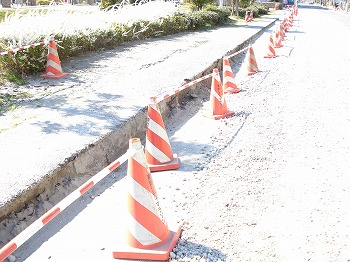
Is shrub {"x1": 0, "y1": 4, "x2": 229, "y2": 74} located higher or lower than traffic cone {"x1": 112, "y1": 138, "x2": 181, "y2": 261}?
higher

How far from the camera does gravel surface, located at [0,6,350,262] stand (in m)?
3.48

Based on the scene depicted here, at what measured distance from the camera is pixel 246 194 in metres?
4.31

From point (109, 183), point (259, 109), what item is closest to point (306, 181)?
point (109, 183)

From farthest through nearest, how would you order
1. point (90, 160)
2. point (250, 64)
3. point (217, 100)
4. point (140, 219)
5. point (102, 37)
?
1. point (102, 37)
2. point (250, 64)
3. point (217, 100)
4. point (90, 160)
5. point (140, 219)

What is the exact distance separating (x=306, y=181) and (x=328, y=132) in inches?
74.1

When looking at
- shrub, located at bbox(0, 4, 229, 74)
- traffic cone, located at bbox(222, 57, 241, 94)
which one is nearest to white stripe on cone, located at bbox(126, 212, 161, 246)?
traffic cone, located at bbox(222, 57, 241, 94)

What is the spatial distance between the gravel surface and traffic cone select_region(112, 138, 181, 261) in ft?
0.55

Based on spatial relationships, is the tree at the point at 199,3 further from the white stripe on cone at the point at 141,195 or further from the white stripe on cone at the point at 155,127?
the white stripe on cone at the point at 141,195

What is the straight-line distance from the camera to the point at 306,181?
15.0 ft

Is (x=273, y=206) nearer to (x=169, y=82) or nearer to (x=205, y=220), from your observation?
(x=205, y=220)

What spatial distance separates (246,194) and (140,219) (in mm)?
1473

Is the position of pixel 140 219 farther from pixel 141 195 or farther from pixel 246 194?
pixel 246 194

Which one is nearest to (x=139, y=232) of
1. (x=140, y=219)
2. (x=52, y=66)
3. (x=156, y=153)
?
(x=140, y=219)

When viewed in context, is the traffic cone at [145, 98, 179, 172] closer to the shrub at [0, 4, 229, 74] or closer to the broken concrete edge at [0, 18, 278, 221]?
the broken concrete edge at [0, 18, 278, 221]
